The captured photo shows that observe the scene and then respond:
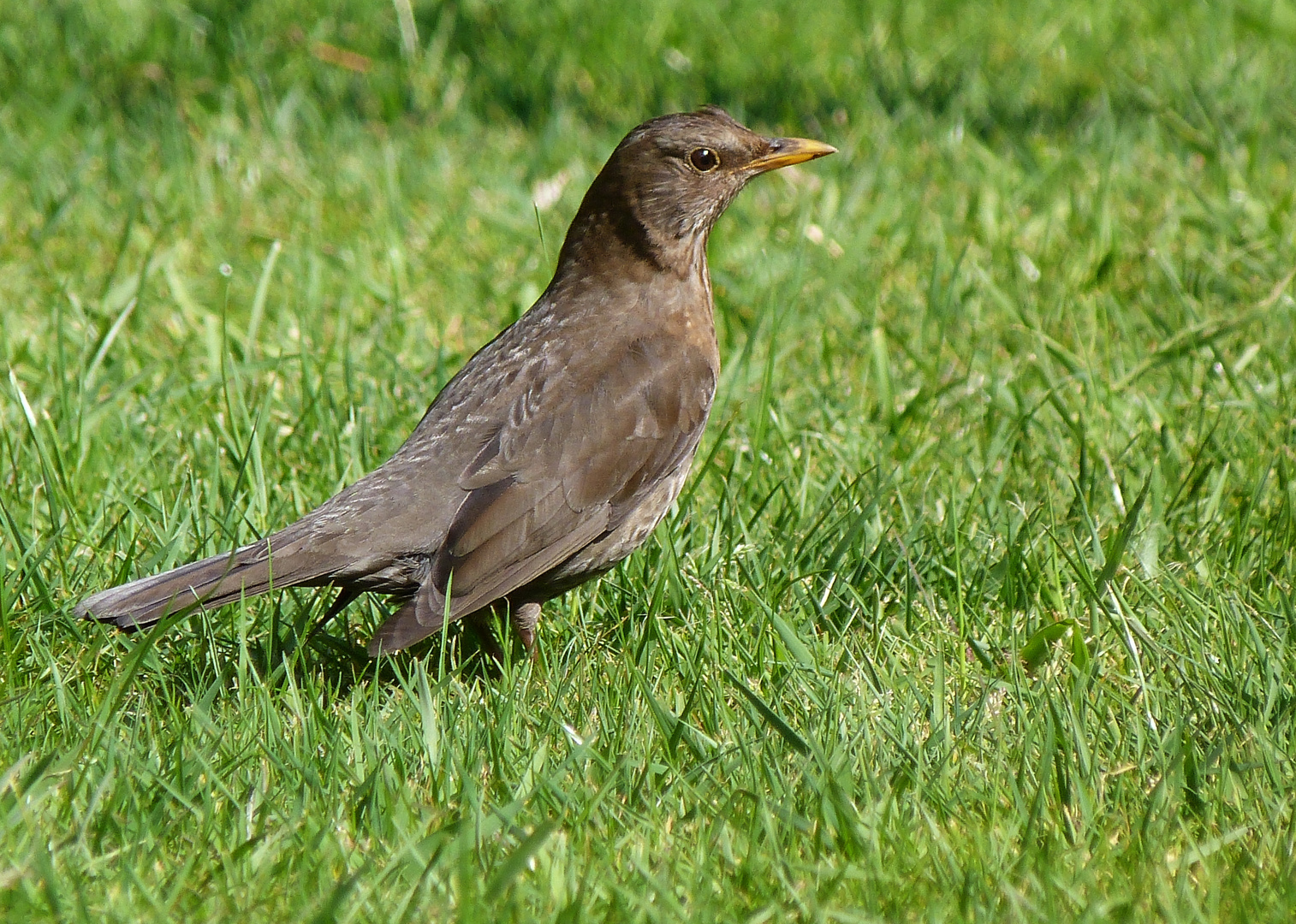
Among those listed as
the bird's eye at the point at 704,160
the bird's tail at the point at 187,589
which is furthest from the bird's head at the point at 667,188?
the bird's tail at the point at 187,589

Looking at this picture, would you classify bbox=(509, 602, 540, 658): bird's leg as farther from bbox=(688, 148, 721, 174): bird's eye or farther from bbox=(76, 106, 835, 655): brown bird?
bbox=(688, 148, 721, 174): bird's eye

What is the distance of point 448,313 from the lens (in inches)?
234

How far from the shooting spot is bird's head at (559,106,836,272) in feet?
14.3

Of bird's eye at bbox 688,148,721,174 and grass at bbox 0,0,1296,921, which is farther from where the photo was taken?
bird's eye at bbox 688,148,721,174

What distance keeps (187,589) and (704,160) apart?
73.7 inches

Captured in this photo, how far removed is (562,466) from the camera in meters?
3.97

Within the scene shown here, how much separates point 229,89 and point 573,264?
12.6 ft

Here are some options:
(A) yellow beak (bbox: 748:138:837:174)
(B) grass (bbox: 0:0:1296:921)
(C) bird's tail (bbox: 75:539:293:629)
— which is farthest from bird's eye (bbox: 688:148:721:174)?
(C) bird's tail (bbox: 75:539:293:629)

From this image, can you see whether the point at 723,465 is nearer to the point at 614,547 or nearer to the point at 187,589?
the point at 614,547

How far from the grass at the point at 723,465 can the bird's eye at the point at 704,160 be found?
18.9 inches

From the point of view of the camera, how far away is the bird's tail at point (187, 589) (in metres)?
3.35

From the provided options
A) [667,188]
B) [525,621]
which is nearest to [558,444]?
[525,621]

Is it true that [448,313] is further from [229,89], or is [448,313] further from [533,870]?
[533,870]

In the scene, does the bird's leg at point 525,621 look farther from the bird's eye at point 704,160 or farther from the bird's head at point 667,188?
the bird's eye at point 704,160
